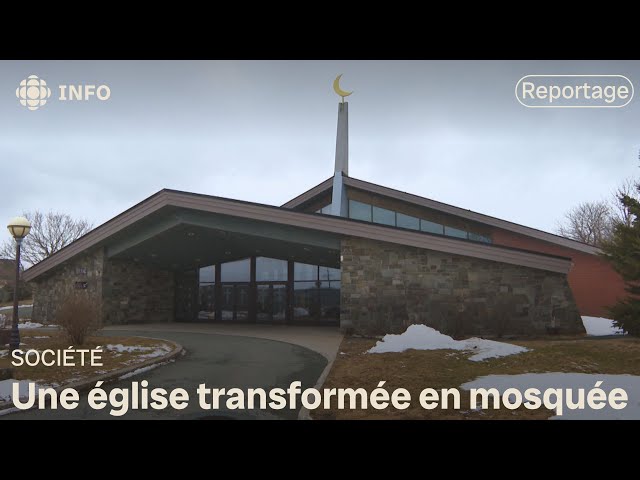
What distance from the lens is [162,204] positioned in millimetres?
17516

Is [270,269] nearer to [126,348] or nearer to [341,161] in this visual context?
[341,161]

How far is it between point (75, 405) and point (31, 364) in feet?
12.4

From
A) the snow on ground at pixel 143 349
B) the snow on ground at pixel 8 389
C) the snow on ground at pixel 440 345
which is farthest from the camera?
the snow on ground at pixel 143 349

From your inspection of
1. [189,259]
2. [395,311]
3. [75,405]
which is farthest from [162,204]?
[75,405]

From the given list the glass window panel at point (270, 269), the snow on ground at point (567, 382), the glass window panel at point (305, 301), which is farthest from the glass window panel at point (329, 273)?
the snow on ground at point (567, 382)

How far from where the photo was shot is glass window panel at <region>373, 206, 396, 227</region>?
22.2m

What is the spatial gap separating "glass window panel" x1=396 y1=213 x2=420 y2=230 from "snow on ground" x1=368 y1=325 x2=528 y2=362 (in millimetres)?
9879

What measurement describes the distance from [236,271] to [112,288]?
21.0ft

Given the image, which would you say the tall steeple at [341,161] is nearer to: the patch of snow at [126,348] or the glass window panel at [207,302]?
the glass window panel at [207,302]

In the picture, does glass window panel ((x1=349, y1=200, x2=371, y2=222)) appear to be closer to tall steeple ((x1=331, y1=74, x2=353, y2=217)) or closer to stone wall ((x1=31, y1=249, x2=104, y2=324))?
tall steeple ((x1=331, y1=74, x2=353, y2=217))

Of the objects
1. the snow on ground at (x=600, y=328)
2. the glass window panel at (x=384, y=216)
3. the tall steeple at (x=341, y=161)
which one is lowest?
the snow on ground at (x=600, y=328)

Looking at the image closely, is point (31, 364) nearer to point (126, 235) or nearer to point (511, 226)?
point (126, 235)

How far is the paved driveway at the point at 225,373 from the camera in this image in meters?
5.44

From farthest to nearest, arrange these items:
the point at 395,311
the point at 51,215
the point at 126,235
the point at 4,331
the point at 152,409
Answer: the point at 51,215 → the point at 126,235 → the point at 395,311 → the point at 4,331 → the point at 152,409
